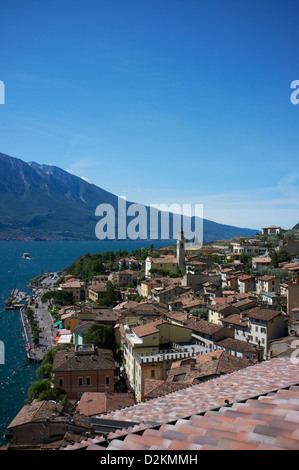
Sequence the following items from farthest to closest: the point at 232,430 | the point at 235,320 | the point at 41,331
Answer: the point at 41,331 → the point at 235,320 → the point at 232,430

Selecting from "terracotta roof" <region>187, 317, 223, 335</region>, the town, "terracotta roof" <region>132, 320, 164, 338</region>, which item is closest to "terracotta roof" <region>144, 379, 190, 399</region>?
the town

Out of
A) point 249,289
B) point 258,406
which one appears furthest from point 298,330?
point 258,406

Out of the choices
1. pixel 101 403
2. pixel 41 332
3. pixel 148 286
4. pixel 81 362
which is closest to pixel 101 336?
pixel 81 362

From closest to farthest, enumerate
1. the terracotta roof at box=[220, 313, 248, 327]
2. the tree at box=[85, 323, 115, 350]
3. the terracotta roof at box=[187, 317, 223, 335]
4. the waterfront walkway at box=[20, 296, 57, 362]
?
the terracotta roof at box=[187, 317, 223, 335] → the terracotta roof at box=[220, 313, 248, 327] → the tree at box=[85, 323, 115, 350] → the waterfront walkway at box=[20, 296, 57, 362]

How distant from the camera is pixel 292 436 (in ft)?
8.04

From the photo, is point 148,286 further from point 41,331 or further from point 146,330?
point 146,330

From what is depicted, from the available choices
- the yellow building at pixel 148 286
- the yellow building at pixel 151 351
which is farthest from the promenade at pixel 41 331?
the yellow building at pixel 148 286

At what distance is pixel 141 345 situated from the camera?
67.5 feet

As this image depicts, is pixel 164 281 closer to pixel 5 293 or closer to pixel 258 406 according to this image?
pixel 5 293

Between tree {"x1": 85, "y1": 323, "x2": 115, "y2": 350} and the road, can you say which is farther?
the road

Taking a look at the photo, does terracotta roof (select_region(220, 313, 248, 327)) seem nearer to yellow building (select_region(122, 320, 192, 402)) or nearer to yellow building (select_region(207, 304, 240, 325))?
yellow building (select_region(207, 304, 240, 325))

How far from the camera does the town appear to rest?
14.0 metres
